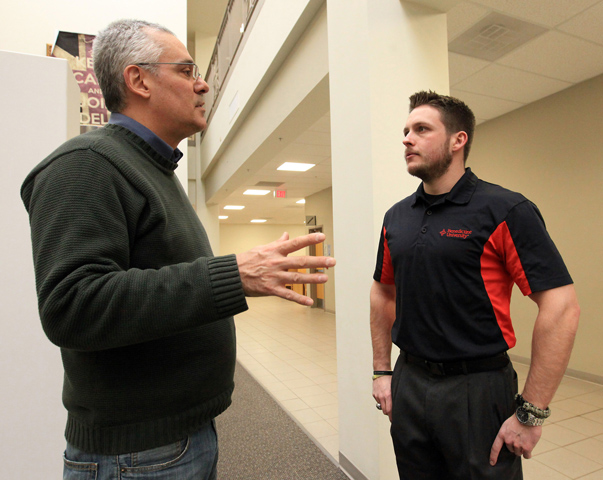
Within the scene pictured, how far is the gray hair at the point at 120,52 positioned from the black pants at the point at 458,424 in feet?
4.41

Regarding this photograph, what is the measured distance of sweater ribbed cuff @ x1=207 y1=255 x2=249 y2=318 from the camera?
684 millimetres

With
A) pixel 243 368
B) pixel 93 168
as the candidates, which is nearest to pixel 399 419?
pixel 93 168

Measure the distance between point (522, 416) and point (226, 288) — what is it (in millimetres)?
1093

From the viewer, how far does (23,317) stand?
1673 millimetres

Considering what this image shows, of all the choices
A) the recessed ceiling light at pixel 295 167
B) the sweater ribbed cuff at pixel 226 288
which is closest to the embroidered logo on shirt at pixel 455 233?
the sweater ribbed cuff at pixel 226 288

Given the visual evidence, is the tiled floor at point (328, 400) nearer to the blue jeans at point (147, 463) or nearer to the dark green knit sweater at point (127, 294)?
the blue jeans at point (147, 463)

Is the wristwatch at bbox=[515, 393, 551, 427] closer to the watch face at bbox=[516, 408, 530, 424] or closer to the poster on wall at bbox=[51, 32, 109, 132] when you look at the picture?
the watch face at bbox=[516, 408, 530, 424]

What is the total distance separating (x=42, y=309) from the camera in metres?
0.68

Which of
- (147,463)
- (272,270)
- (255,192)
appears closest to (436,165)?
(272,270)

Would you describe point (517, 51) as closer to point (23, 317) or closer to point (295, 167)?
point (23, 317)

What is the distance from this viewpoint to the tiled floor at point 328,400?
263cm

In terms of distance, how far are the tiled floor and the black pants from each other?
5.21 feet

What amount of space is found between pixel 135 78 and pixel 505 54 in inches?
150

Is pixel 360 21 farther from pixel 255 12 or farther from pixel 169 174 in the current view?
pixel 255 12
